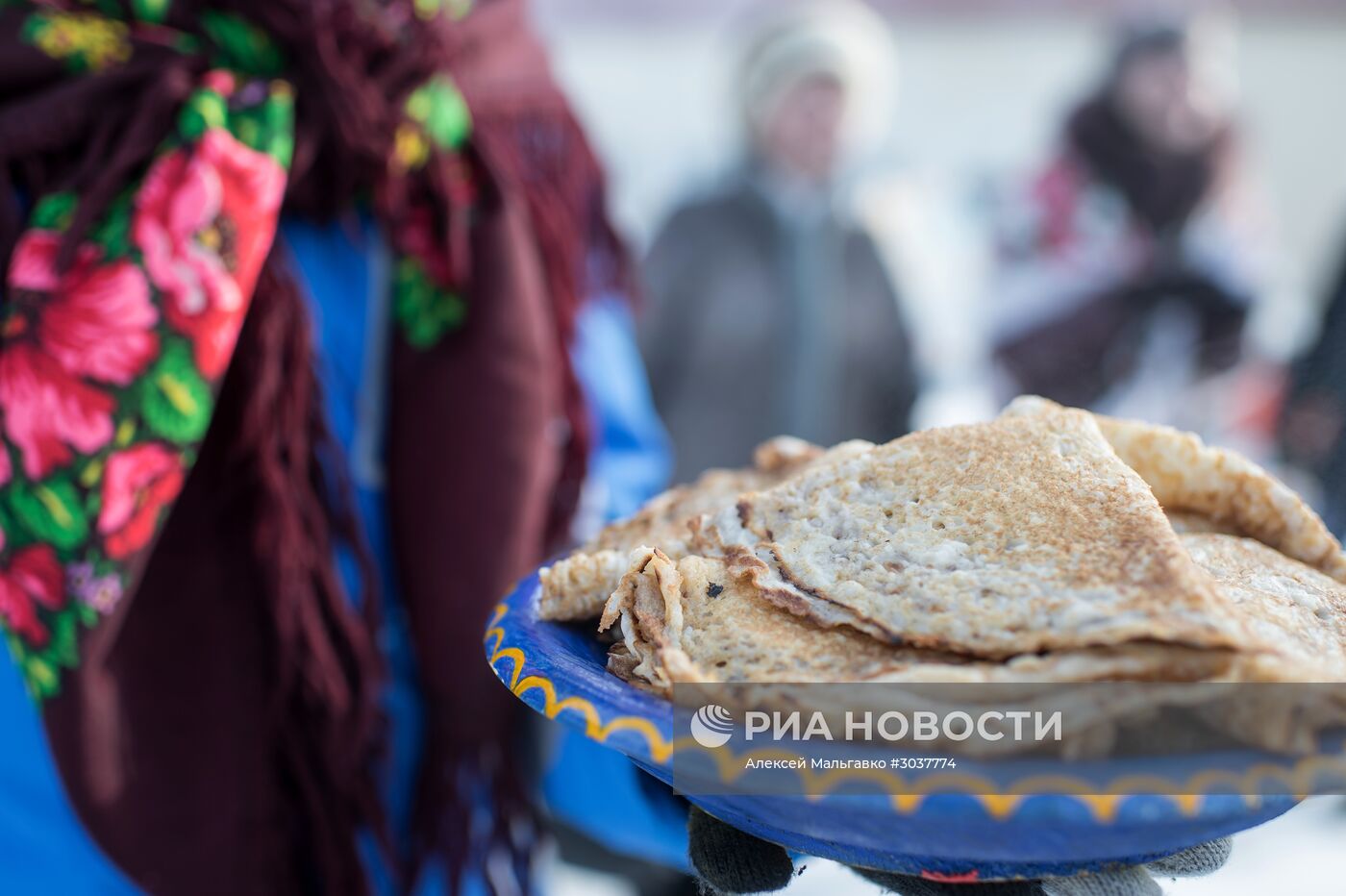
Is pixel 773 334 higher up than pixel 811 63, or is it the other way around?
pixel 811 63

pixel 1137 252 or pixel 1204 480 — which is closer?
pixel 1204 480

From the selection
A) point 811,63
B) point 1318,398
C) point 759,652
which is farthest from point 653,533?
point 811,63

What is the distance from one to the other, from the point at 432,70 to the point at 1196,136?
2.77 metres

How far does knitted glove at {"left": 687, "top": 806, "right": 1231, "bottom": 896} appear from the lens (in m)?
0.54

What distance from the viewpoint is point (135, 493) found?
79cm

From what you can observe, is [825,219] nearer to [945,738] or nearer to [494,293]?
[494,293]

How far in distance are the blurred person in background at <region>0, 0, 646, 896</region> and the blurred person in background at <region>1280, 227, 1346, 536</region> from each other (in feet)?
4.88

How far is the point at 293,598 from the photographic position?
0.87 m

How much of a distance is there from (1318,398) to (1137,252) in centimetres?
103

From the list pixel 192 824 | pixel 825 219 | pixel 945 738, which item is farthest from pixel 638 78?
pixel 945 738

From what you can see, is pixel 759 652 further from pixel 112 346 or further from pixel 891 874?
pixel 112 346

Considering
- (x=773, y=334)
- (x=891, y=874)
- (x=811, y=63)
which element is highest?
(x=811, y=63)

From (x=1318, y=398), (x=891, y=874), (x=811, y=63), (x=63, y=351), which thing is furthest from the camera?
(x=811, y=63)

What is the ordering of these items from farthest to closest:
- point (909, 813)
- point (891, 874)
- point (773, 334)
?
point (773, 334), point (891, 874), point (909, 813)
